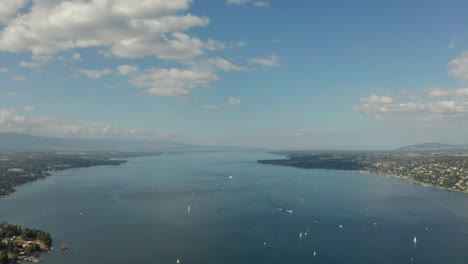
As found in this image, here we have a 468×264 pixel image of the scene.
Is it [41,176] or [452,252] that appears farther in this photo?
[41,176]

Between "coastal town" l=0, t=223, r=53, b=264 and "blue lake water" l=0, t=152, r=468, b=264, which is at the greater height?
"coastal town" l=0, t=223, r=53, b=264

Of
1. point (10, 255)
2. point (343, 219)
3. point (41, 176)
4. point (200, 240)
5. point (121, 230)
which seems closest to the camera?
point (10, 255)

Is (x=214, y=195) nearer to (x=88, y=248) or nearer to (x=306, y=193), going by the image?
(x=306, y=193)

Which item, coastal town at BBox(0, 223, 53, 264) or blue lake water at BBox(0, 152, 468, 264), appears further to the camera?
blue lake water at BBox(0, 152, 468, 264)

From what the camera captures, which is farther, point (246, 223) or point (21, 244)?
point (246, 223)

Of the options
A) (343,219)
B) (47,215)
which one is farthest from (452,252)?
(47,215)

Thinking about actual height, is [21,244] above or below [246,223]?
above

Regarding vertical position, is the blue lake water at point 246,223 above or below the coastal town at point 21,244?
below

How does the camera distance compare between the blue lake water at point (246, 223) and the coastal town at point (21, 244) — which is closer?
the coastal town at point (21, 244)
